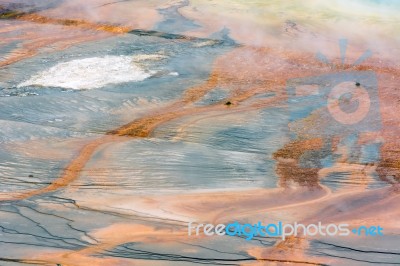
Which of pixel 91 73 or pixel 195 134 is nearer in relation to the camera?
pixel 195 134

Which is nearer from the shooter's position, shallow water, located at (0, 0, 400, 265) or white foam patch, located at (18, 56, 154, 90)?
shallow water, located at (0, 0, 400, 265)

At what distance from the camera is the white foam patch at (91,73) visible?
→ 462 cm

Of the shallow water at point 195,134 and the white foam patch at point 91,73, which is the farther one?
the white foam patch at point 91,73

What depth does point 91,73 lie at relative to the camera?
4.77 metres

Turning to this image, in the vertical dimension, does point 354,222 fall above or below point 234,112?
below

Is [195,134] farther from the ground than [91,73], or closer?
closer

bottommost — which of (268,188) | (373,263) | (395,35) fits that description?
(373,263)

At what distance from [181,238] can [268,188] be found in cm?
59

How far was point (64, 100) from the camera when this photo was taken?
173 inches

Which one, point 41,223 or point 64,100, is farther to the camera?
point 64,100

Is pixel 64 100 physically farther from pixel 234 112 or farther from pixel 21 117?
pixel 234 112

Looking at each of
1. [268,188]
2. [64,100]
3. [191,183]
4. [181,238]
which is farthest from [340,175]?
[64,100]

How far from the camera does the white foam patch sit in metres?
4.62

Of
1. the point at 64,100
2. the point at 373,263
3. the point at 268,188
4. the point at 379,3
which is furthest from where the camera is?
the point at 379,3
